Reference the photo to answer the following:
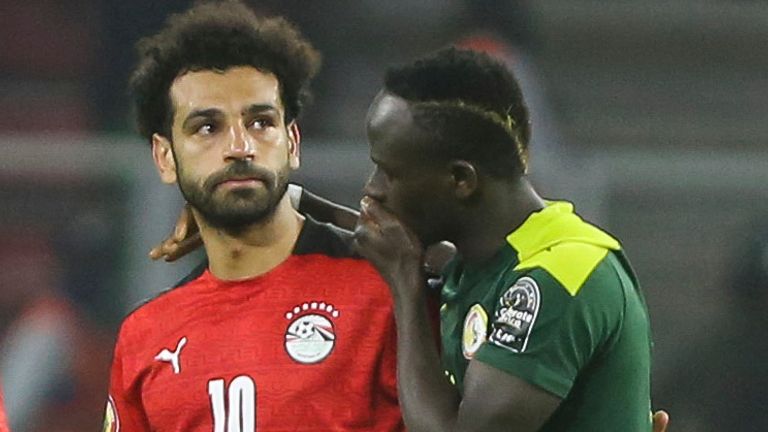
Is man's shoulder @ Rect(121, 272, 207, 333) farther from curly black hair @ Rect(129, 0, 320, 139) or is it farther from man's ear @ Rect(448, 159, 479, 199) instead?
man's ear @ Rect(448, 159, 479, 199)

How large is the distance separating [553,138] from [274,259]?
238 centimetres

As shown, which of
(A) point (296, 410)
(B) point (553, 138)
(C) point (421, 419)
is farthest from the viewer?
(B) point (553, 138)

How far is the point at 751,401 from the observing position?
4.81 m

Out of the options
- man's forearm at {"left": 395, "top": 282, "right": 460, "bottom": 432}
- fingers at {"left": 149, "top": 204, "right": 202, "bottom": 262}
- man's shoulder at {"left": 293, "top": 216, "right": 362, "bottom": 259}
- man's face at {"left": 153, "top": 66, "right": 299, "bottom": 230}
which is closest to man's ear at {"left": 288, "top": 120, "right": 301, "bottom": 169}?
man's face at {"left": 153, "top": 66, "right": 299, "bottom": 230}

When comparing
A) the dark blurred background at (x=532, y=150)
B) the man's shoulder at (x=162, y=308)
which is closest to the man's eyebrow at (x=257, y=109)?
the man's shoulder at (x=162, y=308)

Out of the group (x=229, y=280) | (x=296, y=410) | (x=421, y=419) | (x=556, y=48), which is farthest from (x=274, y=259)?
(x=556, y=48)

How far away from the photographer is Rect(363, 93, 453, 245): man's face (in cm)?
243

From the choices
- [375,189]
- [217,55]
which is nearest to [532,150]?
[217,55]

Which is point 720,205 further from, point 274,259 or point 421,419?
point 421,419

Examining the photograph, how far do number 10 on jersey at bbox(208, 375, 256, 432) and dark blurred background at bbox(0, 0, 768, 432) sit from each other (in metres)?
1.75

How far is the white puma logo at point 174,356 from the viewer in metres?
2.85

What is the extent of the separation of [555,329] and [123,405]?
96cm

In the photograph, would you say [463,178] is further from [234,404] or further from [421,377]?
[234,404]

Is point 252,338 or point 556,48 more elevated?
point 556,48
